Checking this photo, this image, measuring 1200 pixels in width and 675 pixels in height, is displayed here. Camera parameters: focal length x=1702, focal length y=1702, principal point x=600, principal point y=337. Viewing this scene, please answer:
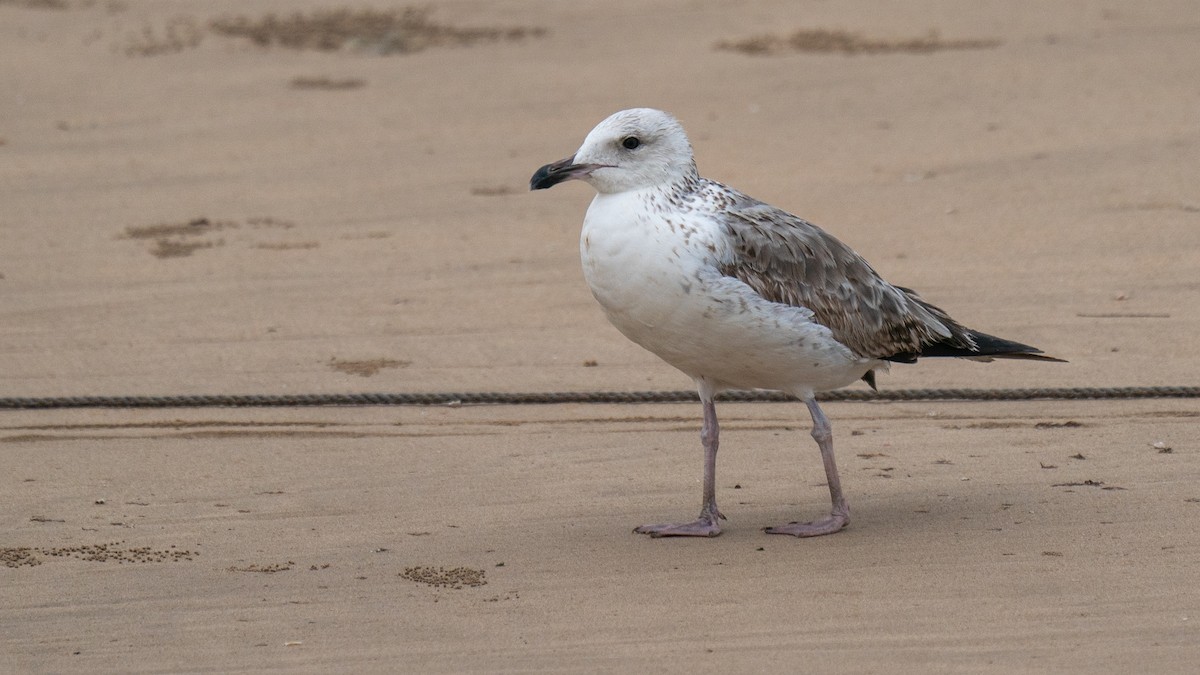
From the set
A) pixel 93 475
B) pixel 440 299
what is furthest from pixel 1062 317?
pixel 93 475

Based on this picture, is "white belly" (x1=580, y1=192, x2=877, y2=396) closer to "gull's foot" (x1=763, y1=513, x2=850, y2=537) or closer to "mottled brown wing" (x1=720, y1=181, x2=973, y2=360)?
"mottled brown wing" (x1=720, y1=181, x2=973, y2=360)

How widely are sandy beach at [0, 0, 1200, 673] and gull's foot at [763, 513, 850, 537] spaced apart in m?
0.05

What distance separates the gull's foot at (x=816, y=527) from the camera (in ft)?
18.5

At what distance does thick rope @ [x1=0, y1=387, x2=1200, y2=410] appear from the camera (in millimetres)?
7207

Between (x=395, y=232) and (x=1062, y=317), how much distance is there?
4.21 meters

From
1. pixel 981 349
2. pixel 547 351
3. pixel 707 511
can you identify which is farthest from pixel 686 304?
pixel 547 351

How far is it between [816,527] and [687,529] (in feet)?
1.41

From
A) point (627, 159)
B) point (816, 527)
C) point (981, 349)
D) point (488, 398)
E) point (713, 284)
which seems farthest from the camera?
point (488, 398)

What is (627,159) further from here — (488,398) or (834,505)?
(488,398)

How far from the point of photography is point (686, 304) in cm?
527

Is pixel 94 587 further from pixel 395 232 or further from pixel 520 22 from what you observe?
pixel 520 22

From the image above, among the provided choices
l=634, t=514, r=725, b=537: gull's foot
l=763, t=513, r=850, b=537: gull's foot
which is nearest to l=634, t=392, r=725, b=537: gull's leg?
l=634, t=514, r=725, b=537: gull's foot

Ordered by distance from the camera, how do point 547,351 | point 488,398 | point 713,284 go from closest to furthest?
point 713,284 < point 488,398 < point 547,351

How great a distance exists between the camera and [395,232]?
10656 mm
